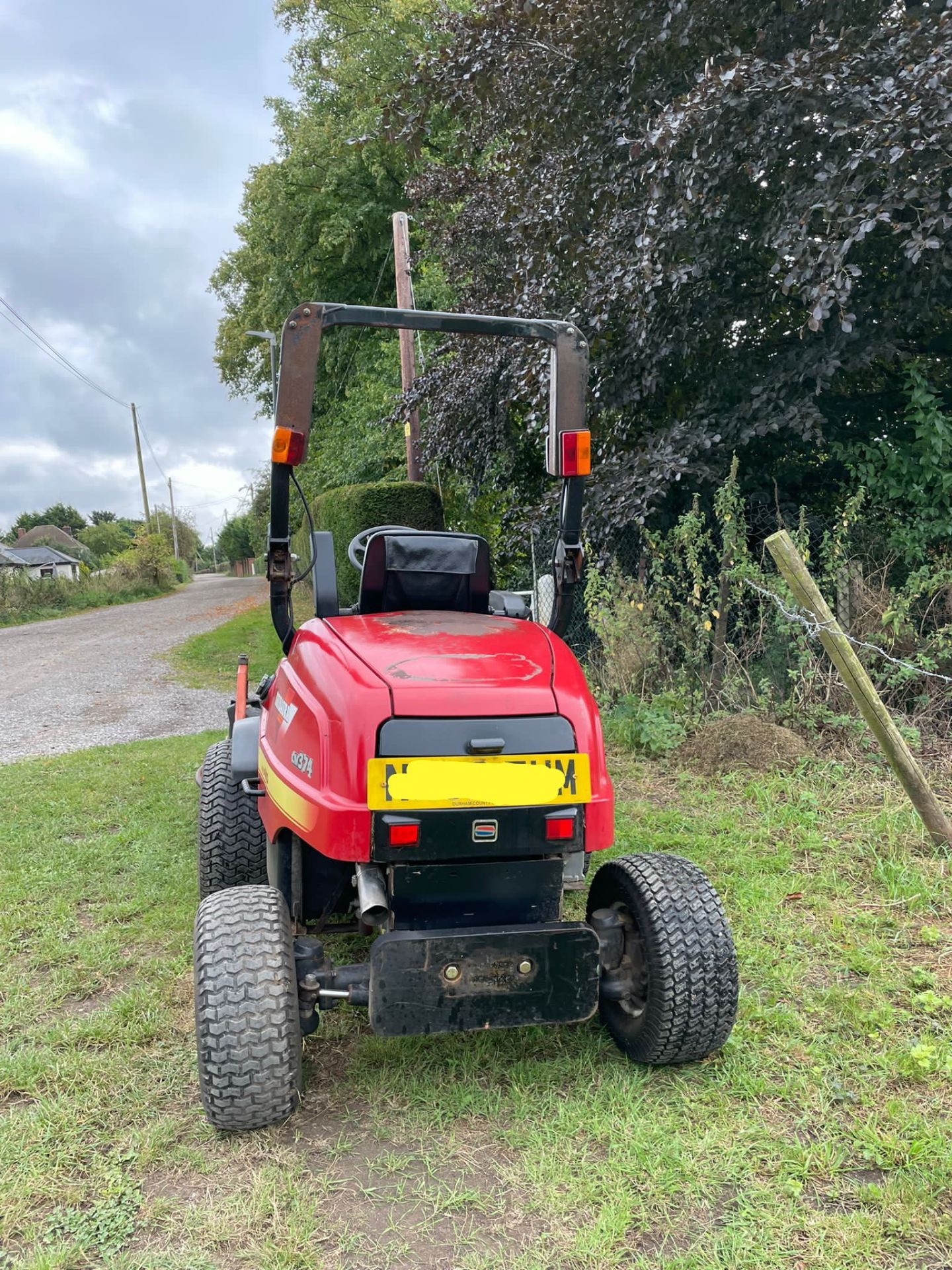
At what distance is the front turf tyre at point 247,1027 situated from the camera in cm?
214

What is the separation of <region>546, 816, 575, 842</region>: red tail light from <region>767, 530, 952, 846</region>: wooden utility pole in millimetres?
1920

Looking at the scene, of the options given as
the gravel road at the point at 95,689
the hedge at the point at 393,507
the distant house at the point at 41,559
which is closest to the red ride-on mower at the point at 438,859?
the gravel road at the point at 95,689

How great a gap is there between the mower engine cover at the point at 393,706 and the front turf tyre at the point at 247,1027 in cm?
31

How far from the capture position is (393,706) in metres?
2.19

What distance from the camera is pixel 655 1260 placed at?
187 cm

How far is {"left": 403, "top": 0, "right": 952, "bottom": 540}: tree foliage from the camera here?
4.22 metres

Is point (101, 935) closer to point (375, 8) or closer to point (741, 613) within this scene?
point (741, 613)

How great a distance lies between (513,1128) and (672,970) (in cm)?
58

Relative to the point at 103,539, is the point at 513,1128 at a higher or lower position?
lower

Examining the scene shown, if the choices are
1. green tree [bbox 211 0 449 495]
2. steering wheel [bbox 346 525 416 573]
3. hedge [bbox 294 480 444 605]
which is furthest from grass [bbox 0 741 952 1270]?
green tree [bbox 211 0 449 495]

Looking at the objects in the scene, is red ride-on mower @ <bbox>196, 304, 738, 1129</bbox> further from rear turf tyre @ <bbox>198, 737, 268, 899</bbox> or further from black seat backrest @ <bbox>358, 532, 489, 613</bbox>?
rear turf tyre @ <bbox>198, 737, 268, 899</bbox>

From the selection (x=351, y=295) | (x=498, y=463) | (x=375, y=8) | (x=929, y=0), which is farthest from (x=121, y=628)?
(x=929, y=0)

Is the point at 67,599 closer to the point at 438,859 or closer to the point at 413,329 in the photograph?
the point at 413,329

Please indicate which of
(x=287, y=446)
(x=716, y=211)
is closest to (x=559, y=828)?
(x=287, y=446)
